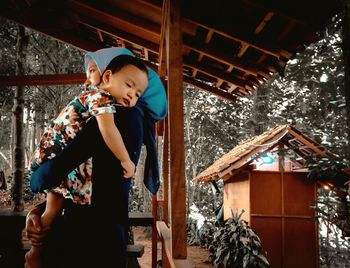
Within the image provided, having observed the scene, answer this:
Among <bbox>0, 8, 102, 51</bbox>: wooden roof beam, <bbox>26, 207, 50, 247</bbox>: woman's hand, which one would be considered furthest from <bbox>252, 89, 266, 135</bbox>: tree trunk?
<bbox>26, 207, 50, 247</bbox>: woman's hand

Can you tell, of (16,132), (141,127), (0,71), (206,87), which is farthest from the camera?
(0,71)

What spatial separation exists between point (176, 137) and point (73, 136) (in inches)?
35.9

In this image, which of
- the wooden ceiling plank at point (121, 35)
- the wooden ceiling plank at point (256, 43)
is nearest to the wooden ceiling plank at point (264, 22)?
the wooden ceiling plank at point (256, 43)

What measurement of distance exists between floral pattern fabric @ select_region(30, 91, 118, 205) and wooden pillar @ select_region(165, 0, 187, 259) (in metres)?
0.73

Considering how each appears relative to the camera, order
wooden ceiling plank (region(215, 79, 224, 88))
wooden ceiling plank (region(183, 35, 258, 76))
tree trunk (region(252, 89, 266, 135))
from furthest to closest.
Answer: tree trunk (region(252, 89, 266, 135)), wooden ceiling plank (region(215, 79, 224, 88)), wooden ceiling plank (region(183, 35, 258, 76))

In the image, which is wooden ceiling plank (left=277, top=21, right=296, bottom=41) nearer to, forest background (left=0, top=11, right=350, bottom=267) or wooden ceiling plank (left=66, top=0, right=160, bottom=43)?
wooden ceiling plank (left=66, top=0, right=160, bottom=43)

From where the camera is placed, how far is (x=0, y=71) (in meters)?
12.1

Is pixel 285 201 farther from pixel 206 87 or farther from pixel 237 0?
pixel 237 0

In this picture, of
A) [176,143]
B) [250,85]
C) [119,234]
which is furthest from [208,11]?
[119,234]

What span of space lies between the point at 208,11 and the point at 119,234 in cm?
226

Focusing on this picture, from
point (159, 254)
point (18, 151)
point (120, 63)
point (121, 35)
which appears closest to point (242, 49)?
point (121, 35)

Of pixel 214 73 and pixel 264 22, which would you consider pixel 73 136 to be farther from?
pixel 214 73

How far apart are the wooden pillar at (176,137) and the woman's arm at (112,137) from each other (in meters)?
0.69

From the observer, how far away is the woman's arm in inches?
74.3
